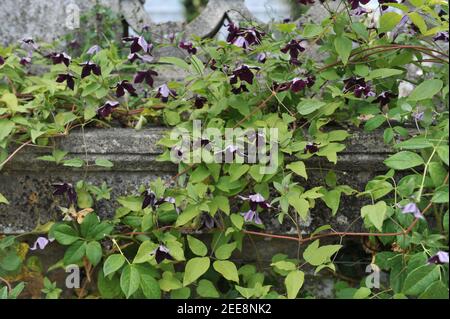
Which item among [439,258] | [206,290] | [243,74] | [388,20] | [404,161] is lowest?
[206,290]

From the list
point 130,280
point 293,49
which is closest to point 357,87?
point 293,49

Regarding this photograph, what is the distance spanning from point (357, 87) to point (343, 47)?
5.4 inches

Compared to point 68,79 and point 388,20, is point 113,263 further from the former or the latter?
point 388,20

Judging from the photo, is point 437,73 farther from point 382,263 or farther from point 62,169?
point 62,169

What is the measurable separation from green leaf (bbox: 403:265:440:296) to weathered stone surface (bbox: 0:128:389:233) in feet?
1.46

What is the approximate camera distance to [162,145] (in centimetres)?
194

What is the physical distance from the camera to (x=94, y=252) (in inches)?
71.0

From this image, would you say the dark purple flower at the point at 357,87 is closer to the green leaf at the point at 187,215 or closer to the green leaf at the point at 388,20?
the green leaf at the point at 388,20

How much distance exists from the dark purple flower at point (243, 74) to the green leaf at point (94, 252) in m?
0.68

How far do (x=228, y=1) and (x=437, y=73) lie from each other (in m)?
1.04

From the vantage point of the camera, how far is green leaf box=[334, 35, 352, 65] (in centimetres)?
182

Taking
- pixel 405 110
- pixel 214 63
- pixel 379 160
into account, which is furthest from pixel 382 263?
pixel 214 63

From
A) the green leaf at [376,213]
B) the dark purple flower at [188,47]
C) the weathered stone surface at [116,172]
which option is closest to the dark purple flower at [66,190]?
the weathered stone surface at [116,172]
